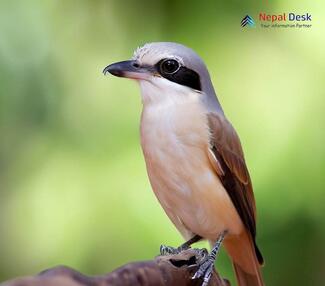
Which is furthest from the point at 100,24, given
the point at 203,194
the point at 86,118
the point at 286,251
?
the point at 286,251

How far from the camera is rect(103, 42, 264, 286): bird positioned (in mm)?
1162

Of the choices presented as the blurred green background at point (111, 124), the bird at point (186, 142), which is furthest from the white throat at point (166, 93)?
the blurred green background at point (111, 124)

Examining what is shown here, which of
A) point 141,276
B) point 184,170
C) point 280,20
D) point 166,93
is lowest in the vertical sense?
point 141,276

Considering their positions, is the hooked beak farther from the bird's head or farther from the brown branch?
the brown branch

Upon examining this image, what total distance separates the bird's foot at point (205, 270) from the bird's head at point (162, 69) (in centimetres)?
28

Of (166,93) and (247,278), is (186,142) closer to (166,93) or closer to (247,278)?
(166,93)

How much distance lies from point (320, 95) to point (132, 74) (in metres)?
0.48

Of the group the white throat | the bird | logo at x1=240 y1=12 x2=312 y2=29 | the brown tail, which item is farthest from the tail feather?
logo at x1=240 y1=12 x2=312 y2=29

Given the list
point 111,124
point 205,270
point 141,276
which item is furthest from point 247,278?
point 141,276

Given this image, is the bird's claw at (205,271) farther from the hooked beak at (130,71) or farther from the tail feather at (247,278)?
the hooked beak at (130,71)

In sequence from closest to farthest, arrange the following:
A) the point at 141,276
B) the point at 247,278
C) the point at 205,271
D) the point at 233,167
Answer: the point at 141,276 → the point at 205,271 → the point at 233,167 → the point at 247,278

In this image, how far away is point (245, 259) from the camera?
4.31ft

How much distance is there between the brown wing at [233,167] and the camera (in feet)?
3.91

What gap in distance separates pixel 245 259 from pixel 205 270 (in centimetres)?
21
